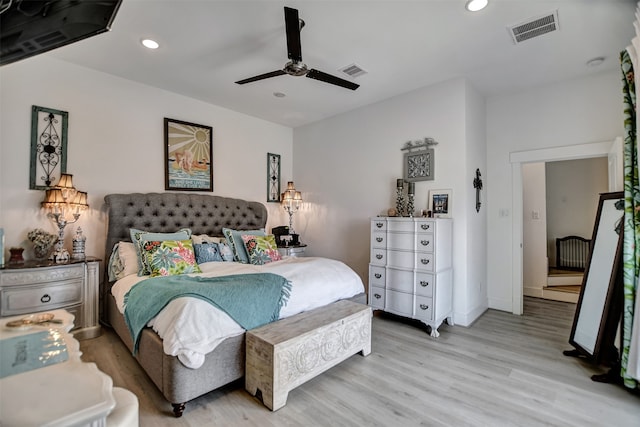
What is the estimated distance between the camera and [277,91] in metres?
3.68

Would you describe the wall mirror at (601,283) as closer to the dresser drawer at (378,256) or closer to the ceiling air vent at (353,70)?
the dresser drawer at (378,256)

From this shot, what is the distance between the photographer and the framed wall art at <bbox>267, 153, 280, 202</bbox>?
4.82 m

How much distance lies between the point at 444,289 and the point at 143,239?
126 inches

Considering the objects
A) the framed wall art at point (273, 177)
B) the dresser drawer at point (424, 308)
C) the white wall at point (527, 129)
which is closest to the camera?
the dresser drawer at point (424, 308)

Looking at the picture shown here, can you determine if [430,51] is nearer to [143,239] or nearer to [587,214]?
[143,239]

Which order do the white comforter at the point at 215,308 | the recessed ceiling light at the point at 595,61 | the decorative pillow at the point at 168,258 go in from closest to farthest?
1. the white comforter at the point at 215,308
2. the decorative pillow at the point at 168,258
3. the recessed ceiling light at the point at 595,61

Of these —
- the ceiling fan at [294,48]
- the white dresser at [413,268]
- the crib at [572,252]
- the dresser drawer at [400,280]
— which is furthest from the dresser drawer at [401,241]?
the crib at [572,252]

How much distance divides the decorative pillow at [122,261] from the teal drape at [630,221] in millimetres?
4022

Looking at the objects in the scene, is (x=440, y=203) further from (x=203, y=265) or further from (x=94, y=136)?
(x=94, y=136)

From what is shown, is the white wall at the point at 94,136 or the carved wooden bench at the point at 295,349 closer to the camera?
the carved wooden bench at the point at 295,349

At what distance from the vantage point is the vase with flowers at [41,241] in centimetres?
263

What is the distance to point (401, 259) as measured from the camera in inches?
128

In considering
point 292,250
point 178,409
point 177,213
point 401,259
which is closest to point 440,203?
point 401,259

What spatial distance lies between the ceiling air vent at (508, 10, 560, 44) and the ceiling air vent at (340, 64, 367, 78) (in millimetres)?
1355
